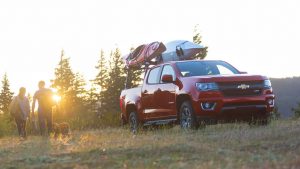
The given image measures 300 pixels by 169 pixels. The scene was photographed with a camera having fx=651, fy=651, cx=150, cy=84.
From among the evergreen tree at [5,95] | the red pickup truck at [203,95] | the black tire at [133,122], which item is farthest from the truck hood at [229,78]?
the evergreen tree at [5,95]

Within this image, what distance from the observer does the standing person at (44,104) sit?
18.7 m

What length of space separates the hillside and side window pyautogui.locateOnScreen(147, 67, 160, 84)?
94.6m

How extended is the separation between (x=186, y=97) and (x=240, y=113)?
130 cm

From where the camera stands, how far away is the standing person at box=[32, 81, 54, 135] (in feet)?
61.2

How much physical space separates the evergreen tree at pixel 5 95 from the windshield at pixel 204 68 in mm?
66688

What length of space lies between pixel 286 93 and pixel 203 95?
112 m

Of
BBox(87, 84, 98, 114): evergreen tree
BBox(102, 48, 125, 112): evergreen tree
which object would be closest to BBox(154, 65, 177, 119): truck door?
BBox(102, 48, 125, 112): evergreen tree

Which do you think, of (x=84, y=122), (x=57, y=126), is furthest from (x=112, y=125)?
(x=57, y=126)

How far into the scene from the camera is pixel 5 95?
82.6m

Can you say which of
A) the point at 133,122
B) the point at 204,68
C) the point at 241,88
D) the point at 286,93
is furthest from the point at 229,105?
the point at 286,93

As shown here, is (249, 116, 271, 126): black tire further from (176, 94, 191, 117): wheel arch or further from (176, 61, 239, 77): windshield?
(176, 94, 191, 117): wheel arch

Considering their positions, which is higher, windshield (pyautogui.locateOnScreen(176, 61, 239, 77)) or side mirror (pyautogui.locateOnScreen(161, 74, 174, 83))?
windshield (pyautogui.locateOnScreen(176, 61, 239, 77))

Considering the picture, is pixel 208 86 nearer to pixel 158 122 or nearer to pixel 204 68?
pixel 204 68

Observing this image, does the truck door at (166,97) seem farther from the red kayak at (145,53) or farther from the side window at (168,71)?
the red kayak at (145,53)
